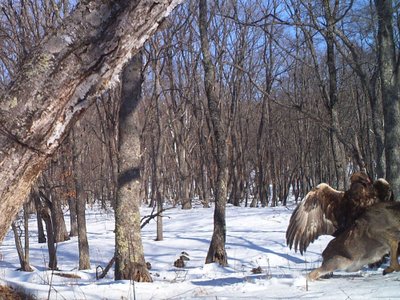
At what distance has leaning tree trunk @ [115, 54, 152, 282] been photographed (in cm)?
743

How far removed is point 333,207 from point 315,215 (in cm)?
27

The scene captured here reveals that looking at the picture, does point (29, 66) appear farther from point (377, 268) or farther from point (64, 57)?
point (377, 268)

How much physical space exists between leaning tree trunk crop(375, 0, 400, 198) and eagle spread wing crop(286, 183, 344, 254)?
2533 mm

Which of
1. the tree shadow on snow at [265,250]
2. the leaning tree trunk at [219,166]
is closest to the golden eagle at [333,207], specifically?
the leaning tree trunk at [219,166]

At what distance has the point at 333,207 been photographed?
552 centimetres

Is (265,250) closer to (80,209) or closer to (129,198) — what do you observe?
(80,209)

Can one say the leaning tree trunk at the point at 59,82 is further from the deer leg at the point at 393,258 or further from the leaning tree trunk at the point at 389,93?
the leaning tree trunk at the point at 389,93

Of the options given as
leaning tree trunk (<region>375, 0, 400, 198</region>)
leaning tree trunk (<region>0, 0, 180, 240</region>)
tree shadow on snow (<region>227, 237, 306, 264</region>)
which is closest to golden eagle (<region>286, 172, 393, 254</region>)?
leaning tree trunk (<region>375, 0, 400, 198</region>)

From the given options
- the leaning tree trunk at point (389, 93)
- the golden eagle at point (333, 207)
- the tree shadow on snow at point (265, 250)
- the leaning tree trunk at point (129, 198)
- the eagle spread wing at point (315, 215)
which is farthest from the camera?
the tree shadow on snow at point (265, 250)

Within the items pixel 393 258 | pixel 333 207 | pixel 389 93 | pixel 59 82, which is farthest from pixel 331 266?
pixel 389 93

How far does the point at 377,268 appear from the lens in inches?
229

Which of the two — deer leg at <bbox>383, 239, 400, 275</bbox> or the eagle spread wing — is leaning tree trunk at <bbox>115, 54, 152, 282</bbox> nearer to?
the eagle spread wing

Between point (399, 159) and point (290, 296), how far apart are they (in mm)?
4523

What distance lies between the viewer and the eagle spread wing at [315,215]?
18.1 feet
